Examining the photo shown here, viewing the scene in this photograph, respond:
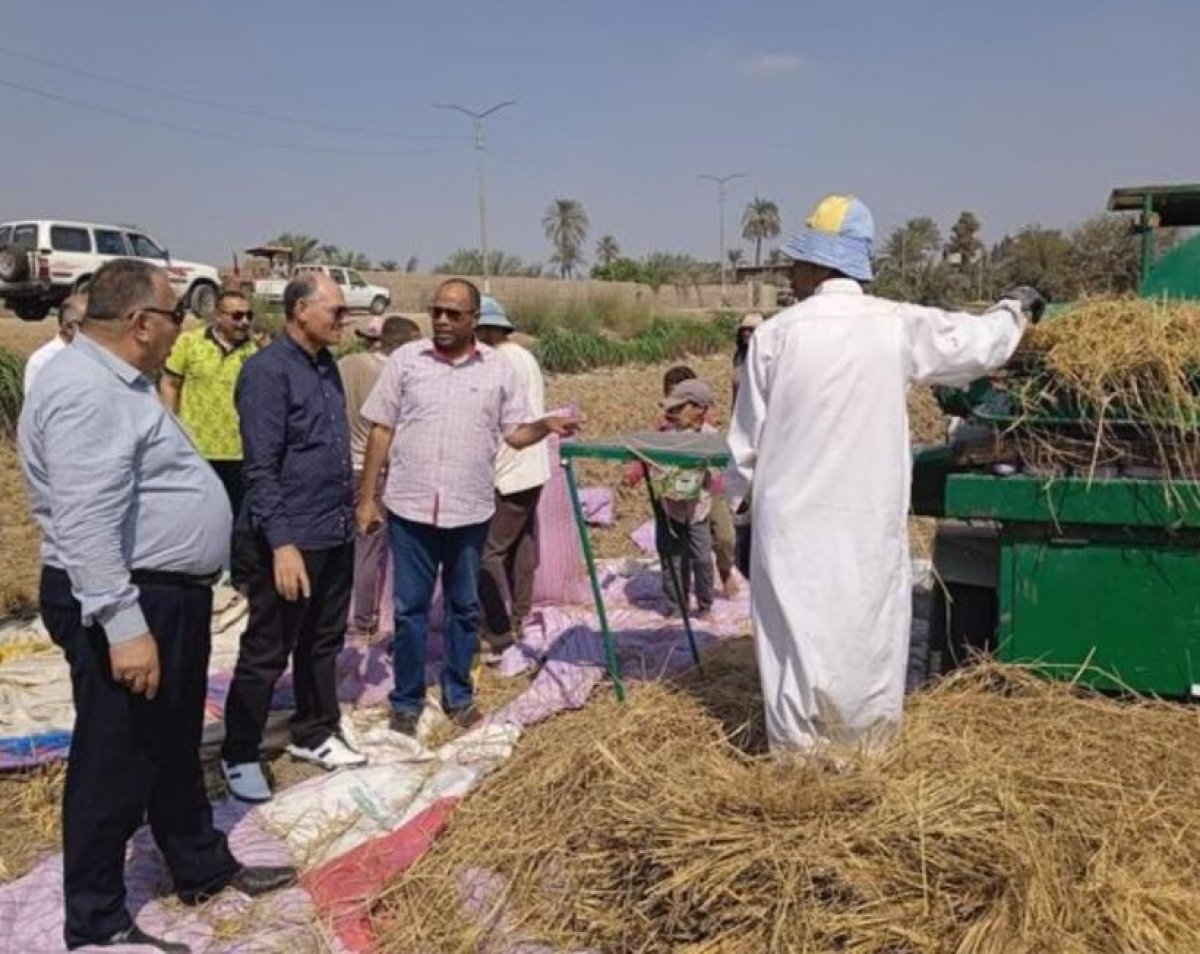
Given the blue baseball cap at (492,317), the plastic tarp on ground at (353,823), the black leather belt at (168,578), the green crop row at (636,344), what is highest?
the blue baseball cap at (492,317)

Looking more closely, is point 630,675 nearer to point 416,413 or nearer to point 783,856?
point 416,413

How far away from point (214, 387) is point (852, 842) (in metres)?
4.06

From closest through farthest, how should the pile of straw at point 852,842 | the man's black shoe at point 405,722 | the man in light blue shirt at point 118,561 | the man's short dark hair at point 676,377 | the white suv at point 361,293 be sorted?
the pile of straw at point 852,842 < the man in light blue shirt at point 118,561 < the man's black shoe at point 405,722 < the man's short dark hair at point 676,377 < the white suv at point 361,293

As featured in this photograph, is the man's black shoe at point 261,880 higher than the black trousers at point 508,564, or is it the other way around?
the black trousers at point 508,564

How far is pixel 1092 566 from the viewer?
11.1ft

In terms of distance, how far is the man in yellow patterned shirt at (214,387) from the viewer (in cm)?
552

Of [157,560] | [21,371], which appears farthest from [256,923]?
[21,371]

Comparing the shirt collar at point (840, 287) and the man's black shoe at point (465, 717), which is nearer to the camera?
the shirt collar at point (840, 287)

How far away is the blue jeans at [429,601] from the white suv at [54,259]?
1557 centimetres

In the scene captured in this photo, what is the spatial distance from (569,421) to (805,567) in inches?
56.9

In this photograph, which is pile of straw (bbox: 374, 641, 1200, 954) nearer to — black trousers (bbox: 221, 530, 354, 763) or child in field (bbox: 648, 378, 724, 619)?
black trousers (bbox: 221, 530, 354, 763)

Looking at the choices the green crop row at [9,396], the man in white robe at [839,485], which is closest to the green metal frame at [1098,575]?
the man in white robe at [839,485]

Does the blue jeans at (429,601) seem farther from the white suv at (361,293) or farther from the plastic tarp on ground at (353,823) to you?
the white suv at (361,293)

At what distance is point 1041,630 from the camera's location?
11.3ft
